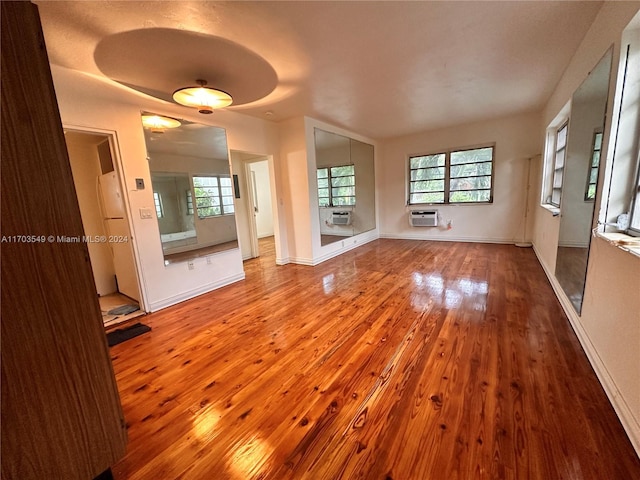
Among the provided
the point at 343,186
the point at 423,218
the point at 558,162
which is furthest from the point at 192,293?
the point at 558,162

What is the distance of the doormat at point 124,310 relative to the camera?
3.00 metres

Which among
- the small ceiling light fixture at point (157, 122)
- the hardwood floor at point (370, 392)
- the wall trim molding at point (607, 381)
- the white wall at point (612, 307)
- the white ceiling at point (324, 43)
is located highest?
the white ceiling at point (324, 43)

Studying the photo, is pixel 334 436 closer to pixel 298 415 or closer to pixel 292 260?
pixel 298 415

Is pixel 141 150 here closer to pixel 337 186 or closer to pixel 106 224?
pixel 106 224

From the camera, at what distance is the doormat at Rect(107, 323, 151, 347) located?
239 centimetres

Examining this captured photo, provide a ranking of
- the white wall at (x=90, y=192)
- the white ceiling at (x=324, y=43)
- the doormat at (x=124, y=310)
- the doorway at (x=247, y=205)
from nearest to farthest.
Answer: the white ceiling at (x=324, y=43) < the doormat at (x=124, y=310) < the white wall at (x=90, y=192) < the doorway at (x=247, y=205)

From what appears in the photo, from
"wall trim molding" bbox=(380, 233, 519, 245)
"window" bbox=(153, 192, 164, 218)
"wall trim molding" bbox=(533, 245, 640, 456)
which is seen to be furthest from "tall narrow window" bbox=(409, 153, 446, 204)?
"window" bbox=(153, 192, 164, 218)

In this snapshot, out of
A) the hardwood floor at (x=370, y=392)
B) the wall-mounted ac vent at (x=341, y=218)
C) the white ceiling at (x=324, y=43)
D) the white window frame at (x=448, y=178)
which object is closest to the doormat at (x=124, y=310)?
the hardwood floor at (x=370, y=392)

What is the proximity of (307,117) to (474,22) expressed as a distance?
8.80ft

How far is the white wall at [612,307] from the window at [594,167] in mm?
163

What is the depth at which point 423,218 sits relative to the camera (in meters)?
6.27

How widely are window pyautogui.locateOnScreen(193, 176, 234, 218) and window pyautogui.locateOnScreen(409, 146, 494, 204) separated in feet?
15.3

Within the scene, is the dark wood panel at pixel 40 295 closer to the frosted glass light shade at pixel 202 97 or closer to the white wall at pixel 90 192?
the frosted glass light shade at pixel 202 97

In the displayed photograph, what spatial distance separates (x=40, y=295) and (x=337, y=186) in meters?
5.20
